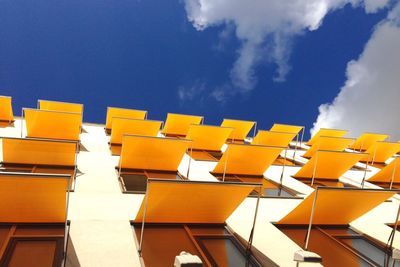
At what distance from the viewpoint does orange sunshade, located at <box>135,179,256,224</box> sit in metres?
3.53

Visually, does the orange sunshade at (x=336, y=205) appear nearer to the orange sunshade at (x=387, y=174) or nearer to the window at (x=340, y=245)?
the window at (x=340, y=245)

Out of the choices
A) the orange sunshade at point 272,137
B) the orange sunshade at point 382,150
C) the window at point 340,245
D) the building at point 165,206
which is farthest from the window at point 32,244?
the orange sunshade at point 382,150

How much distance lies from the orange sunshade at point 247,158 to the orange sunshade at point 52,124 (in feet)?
8.25

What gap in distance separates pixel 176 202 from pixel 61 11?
14904mm

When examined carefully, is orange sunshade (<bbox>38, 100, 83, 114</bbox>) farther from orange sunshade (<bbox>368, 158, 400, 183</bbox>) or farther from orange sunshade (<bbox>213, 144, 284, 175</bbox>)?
orange sunshade (<bbox>368, 158, 400, 183</bbox>)

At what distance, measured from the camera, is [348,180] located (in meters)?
7.36

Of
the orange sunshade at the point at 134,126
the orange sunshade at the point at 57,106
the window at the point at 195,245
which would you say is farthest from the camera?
the orange sunshade at the point at 57,106

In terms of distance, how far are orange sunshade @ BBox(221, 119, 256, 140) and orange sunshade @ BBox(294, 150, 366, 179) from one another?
9.33 feet

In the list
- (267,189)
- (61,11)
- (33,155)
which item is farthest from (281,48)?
(33,155)

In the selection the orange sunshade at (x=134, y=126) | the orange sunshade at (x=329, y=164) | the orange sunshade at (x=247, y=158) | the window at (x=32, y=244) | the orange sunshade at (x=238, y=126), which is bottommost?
the window at (x=32, y=244)

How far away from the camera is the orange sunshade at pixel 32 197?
3.07 m

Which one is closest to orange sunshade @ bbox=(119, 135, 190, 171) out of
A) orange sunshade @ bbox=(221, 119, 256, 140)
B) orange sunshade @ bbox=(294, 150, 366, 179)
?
orange sunshade @ bbox=(294, 150, 366, 179)

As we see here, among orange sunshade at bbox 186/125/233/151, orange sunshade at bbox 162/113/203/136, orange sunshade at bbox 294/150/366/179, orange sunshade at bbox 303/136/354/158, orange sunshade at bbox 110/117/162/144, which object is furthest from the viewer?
orange sunshade at bbox 162/113/203/136

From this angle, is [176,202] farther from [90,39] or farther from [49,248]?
[90,39]
